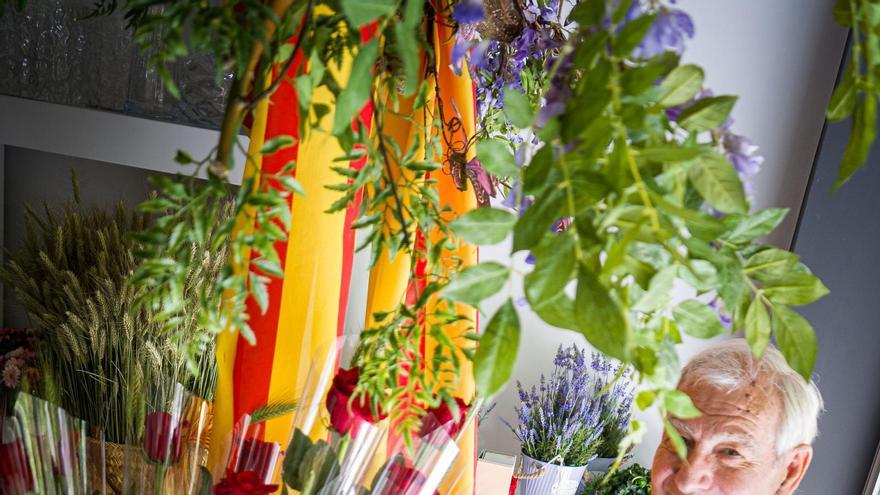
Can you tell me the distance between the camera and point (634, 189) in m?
0.29

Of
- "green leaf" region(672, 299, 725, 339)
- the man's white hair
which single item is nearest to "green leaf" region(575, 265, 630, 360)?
"green leaf" region(672, 299, 725, 339)

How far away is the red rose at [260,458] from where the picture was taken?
2.11 ft

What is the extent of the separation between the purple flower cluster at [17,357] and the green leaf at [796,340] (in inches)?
48.8

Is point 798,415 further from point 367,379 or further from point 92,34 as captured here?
point 92,34

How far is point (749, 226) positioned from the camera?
367 millimetres

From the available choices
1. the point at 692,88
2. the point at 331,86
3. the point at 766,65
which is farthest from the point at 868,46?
the point at 766,65

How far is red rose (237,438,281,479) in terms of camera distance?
64 cm

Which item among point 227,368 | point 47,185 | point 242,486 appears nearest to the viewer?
point 242,486

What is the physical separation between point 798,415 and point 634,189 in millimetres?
1151

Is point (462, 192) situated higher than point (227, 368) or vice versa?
point (462, 192)

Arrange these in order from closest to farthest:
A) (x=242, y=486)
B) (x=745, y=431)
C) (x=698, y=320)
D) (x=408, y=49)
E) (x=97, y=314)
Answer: (x=408, y=49) < (x=698, y=320) < (x=242, y=486) < (x=97, y=314) < (x=745, y=431)

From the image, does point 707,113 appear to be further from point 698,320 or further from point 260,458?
point 260,458

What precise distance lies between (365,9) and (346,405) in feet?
1.17

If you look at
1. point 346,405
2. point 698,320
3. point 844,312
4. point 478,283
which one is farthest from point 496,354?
point 844,312
